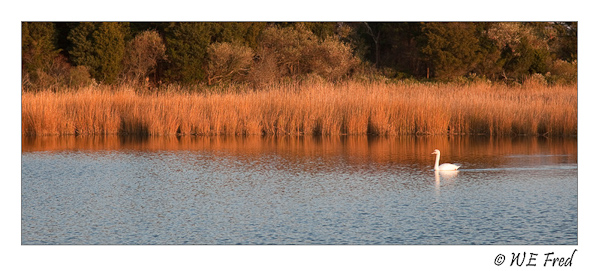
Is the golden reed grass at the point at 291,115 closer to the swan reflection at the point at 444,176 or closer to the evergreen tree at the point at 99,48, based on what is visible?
the swan reflection at the point at 444,176

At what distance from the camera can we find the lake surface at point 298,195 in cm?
620

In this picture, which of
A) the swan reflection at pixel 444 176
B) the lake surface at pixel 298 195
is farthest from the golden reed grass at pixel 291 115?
the swan reflection at pixel 444 176

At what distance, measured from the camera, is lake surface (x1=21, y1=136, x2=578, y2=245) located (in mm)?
6203

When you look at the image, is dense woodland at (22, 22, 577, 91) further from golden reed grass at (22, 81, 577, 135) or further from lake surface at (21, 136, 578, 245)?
lake surface at (21, 136, 578, 245)

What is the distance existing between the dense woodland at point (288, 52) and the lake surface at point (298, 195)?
14452mm

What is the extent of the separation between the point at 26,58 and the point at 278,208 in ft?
69.8

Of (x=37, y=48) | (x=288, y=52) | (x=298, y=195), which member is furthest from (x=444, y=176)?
(x=288, y=52)

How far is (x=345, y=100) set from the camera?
1673cm

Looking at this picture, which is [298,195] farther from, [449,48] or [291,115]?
[449,48]

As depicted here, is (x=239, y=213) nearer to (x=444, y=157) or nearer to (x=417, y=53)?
(x=444, y=157)

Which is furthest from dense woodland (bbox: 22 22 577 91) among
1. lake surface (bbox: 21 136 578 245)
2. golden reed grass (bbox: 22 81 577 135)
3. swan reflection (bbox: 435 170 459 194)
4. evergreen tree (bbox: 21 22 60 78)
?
swan reflection (bbox: 435 170 459 194)

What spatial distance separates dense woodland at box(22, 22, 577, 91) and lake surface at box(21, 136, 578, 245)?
47.4ft

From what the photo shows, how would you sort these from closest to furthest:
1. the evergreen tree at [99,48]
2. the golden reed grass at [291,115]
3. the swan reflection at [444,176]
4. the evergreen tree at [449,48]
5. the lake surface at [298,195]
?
the lake surface at [298,195]
the swan reflection at [444,176]
the golden reed grass at [291,115]
the evergreen tree at [99,48]
the evergreen tree at [449,48]

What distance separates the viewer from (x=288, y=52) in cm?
3023
